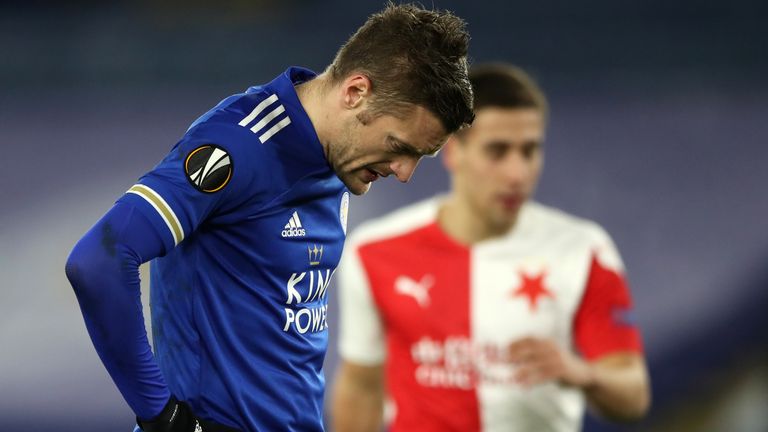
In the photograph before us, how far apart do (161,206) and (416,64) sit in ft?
1.94

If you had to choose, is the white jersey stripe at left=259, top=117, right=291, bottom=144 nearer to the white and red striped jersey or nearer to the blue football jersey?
the blue football jersey

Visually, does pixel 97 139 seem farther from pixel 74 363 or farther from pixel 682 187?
pixel 682 187

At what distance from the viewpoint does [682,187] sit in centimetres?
745

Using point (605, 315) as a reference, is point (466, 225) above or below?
above

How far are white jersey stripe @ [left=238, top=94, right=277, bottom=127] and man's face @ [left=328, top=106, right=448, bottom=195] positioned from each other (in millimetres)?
156

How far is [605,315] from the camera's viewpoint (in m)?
4.11

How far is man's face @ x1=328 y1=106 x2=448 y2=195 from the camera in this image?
228 cm

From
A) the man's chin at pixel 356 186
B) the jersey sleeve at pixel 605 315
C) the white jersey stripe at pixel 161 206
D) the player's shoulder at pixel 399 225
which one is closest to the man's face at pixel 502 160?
the player's shoulder at pixel 399 225

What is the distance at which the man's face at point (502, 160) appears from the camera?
13.6 ft

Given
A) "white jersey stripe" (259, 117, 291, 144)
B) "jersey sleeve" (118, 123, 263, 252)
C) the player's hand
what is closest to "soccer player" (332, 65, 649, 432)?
the player's hand

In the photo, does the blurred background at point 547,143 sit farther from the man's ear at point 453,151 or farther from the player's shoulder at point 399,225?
the man's ear at point 453,151

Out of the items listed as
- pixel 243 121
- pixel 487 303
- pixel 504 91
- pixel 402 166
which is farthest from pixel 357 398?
pixel 243 121

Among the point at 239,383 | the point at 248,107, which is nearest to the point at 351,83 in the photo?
the point at 248,107

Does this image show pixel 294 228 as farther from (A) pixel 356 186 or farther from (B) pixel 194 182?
(B) pixel 194 182
